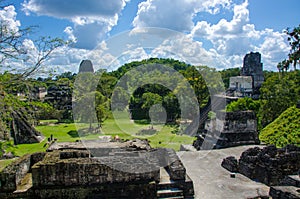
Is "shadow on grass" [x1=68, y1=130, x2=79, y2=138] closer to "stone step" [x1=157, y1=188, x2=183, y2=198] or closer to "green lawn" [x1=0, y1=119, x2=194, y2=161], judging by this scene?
"green lawn" [x1=0, y1=119, x2=194, y2=161]

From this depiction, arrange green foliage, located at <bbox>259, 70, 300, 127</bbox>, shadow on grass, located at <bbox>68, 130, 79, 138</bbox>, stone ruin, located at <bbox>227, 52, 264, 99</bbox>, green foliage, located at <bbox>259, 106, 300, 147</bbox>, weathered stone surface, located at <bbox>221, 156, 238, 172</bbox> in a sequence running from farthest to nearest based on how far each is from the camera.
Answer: stone ruin, located at <bbox>227, 52, 264, 99</bbox> → shadow on grass, located at <bbox>68, 130, 79, 138</bbox> → green foliage, located at <bbox>259, 70, 300, 127</bbox> → green foliage, located at <bbox>259, 106, 300, 147</bbox> → weathered stone surface, located at <bbox>221, 156, 238, 172</bbox>

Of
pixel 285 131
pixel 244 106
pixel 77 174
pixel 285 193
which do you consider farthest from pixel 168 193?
pixel 244 106

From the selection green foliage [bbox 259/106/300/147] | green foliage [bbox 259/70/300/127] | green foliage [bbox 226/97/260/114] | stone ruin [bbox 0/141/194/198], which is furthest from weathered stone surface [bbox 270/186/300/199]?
green foliage [bbox 226/97/260/114]

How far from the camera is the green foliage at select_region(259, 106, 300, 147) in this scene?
13.6 meters

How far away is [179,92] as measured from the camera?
22781 millimetres

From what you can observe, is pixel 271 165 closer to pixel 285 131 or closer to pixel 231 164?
pixel 231 164

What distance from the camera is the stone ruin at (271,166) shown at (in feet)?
29.0

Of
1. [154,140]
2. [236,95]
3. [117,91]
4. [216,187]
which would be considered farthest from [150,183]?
[236,95]

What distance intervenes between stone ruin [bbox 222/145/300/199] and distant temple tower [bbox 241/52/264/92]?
24.7 metres

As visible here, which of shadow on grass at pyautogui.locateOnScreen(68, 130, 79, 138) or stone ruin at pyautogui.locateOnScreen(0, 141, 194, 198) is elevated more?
stone ruin at pyautogui.locateOnScreen(0, 141, 194, 198)

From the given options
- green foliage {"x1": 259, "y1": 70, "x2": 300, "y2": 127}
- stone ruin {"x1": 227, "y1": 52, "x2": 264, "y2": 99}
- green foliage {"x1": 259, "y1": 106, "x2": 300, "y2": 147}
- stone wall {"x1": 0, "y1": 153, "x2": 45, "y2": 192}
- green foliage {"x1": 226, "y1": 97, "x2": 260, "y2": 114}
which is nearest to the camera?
stone wall {"x1": 0, "y1": 153, "x2": 45, "y2": 192}

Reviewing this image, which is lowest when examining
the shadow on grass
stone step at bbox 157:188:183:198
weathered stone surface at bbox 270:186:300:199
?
the shadow on grass

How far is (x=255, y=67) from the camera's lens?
3356cm

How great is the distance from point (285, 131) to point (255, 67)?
20.8 m
